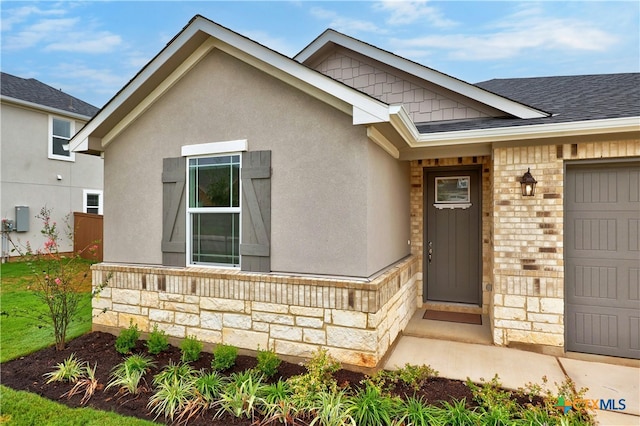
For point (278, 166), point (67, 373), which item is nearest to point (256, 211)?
point (278, 166)

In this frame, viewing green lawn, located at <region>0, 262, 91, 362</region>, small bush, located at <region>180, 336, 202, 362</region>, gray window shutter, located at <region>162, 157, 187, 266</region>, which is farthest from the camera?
gray window shutter, located at <region>162, 157, 187, 266</region>

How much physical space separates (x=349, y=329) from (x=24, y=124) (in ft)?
47.8

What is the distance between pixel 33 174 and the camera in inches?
501

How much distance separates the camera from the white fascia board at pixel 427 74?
18.4 feet

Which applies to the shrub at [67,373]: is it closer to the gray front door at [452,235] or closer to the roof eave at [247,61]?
the roof eave at [247,61]

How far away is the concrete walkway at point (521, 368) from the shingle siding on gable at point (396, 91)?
401 cm

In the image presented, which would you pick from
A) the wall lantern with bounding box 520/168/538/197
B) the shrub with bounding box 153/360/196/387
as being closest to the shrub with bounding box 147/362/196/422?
the shrub with bounding box 153/360/196/387

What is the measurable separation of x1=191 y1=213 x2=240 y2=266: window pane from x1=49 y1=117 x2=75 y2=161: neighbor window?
11.5 meters

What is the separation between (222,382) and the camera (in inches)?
156

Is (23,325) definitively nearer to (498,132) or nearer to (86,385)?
(86,385)

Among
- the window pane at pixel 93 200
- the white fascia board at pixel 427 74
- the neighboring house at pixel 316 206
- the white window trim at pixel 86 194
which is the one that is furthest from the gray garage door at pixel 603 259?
the window pane at pixel 93 200

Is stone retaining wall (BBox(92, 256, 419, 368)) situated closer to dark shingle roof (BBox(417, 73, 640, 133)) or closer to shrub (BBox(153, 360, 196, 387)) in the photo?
shrub (BBox(153, 360, 196, 387))

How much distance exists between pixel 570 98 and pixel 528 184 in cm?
241

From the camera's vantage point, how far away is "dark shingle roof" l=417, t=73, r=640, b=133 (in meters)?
4.80
